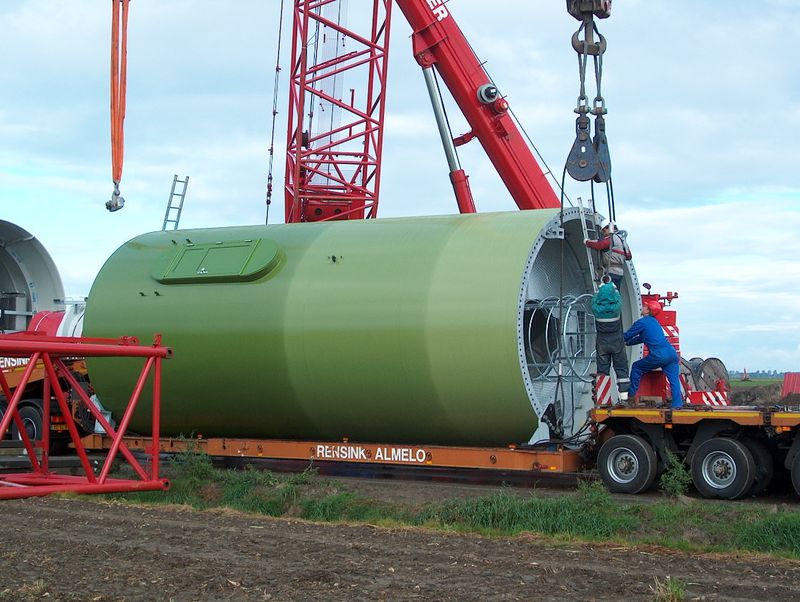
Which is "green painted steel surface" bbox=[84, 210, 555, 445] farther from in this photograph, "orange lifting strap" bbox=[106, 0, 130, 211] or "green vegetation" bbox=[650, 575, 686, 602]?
"green vegetation" bbox=[650, 575, 686, 602]

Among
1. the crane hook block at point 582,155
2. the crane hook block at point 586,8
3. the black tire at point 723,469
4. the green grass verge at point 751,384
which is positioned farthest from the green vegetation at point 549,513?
the green grass verge at point 751,384

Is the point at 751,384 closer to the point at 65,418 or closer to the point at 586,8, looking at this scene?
the point at 586,8

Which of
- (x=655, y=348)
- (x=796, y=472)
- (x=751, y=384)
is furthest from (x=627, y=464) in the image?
(x=751, y=384)

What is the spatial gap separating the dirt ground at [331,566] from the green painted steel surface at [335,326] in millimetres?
2970

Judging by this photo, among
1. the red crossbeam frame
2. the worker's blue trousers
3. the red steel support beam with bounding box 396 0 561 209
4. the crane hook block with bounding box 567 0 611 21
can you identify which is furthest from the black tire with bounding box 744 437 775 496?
the red steel support beam with bounding box 396 0 561 209

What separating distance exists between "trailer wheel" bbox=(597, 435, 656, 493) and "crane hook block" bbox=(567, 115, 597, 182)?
3.60 metres

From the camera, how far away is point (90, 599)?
7.81m

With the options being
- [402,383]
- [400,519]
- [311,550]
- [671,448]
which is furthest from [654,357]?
[311,550]

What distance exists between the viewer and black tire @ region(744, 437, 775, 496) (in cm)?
1255

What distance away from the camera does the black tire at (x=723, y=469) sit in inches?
488

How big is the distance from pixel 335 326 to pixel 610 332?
3.60 m

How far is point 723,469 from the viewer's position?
12.6 m

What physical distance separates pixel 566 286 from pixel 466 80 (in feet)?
25.8

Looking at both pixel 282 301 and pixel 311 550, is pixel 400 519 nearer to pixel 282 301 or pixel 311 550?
pixel 311 550
